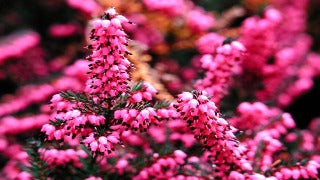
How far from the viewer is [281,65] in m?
4.11

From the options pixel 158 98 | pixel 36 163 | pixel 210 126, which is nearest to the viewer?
pixel 210 126

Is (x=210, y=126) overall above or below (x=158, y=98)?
below

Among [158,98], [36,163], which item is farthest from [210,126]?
[158,98]

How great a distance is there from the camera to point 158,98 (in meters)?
3.45

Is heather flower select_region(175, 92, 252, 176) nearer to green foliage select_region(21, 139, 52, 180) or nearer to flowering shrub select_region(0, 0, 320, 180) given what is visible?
flowering shrub select_region(0, 0, 320, 180)

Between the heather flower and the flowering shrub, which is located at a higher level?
the flowering shrub

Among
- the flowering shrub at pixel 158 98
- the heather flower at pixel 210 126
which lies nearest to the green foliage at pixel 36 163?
the flowering shrub at pixel 158 98

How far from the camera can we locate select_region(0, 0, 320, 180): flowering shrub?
90.2 inches

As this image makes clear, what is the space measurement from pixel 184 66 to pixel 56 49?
172cm

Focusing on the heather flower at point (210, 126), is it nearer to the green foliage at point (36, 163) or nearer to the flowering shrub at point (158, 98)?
the flowering shrub at point (158, 98)

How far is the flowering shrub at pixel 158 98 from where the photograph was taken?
2.29 meters

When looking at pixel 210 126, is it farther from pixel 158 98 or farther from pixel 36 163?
pixel 158 98

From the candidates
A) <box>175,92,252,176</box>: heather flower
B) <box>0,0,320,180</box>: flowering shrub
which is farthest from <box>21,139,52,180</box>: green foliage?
<box>175,92,252,176</box>: heather flower

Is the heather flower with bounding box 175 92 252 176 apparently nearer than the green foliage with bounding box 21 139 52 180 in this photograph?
Yes
